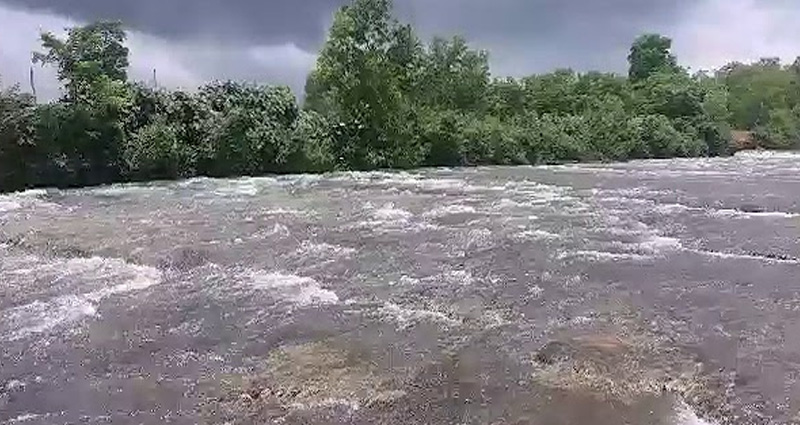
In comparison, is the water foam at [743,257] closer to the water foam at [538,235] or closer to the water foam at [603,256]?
the water foam at [603,256]

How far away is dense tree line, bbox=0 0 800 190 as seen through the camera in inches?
1310

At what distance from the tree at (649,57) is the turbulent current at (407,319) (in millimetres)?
61208

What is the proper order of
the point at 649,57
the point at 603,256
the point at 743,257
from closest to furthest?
1. the point at 743,257
2. the point at 603,256
3. the point at 649,57

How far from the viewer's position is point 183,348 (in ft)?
26.4

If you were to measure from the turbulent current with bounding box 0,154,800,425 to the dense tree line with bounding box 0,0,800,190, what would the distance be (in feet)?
54.3

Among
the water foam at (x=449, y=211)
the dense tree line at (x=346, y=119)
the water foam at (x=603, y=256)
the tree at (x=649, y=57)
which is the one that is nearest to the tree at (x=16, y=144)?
the dense tree line at (x=346, y=119)

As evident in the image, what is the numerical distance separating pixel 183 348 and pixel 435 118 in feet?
120

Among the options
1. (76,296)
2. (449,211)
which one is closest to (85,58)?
(449,211)

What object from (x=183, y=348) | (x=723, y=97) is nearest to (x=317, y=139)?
(x=183, y=348)

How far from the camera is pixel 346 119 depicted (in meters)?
42.2

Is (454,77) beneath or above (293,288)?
above

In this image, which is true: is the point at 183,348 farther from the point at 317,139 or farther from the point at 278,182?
the point at 317,139

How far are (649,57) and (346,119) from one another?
43.9 m

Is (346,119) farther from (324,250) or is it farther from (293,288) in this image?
(293,288)
